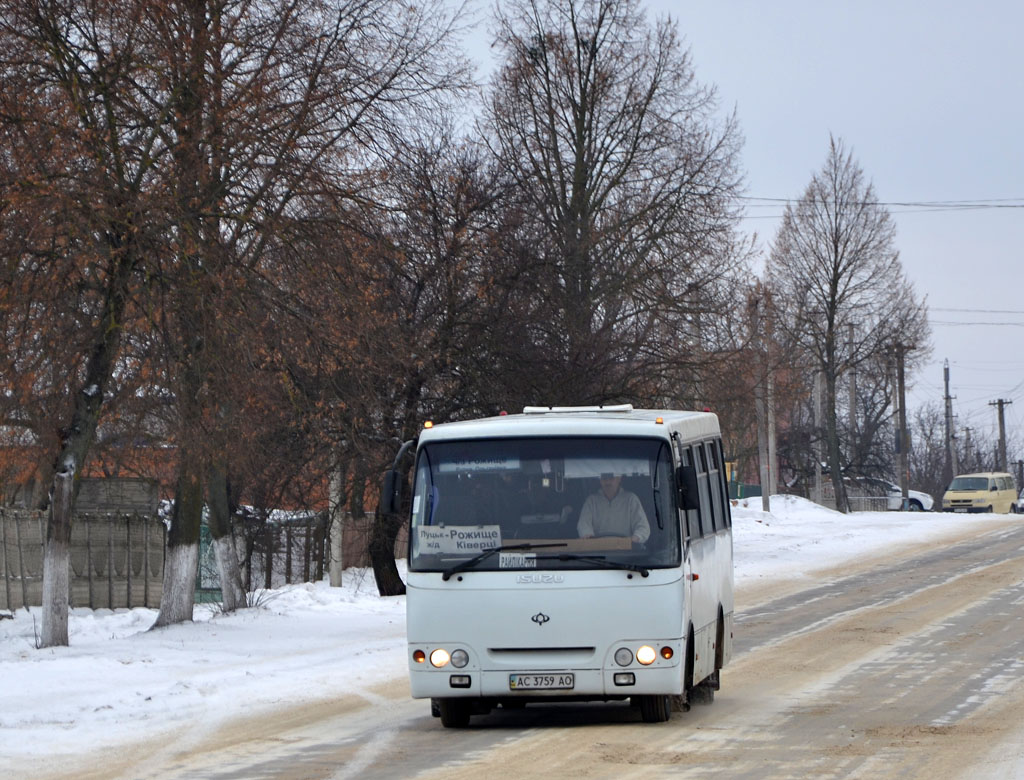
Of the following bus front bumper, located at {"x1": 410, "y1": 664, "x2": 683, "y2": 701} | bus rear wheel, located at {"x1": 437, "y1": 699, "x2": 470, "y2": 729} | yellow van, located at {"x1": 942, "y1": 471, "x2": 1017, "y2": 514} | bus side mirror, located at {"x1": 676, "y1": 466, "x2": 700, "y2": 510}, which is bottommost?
bus rear wheel, located at {"x1": 437, "y1": 699, "x2": 470, "y2": 729}

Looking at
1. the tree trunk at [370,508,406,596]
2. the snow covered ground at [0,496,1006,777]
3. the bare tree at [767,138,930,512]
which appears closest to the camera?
the snow covered ground at [0,496,1006,777]

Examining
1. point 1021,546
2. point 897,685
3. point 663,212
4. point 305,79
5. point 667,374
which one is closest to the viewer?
Result: point 897,685

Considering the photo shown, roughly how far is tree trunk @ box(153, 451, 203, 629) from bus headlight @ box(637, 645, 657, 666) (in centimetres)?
1133

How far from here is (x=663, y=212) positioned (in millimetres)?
31188

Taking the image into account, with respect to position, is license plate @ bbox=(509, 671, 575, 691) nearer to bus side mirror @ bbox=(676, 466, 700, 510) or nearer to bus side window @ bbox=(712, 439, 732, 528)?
bus side mirror @ bbox=(676, 466, 700, 510)

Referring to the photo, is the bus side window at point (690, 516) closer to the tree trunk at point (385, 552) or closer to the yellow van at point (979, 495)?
→ the tree trunk at point (385, 552)

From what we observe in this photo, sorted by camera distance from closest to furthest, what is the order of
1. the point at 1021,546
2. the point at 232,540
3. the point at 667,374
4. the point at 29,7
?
the point at 29,7
the point at 232,540
the point at 667,374
the point at 1021,546

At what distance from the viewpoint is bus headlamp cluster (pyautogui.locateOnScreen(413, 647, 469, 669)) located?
10.6 m

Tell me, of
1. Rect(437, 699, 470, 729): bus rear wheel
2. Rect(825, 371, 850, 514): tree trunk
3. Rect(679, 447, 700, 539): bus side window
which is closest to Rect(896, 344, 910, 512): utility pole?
Rect(825, 371, 850, 514): tree trunk

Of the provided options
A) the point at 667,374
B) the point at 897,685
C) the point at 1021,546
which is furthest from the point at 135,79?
the point at 1021,546

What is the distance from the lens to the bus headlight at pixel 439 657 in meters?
10.6

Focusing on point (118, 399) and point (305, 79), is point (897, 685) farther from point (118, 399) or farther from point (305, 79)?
point (118, 399)

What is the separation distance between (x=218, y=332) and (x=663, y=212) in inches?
638

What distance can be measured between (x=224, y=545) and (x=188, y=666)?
7350 mm
